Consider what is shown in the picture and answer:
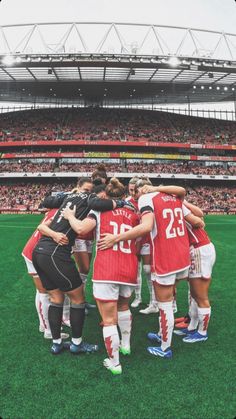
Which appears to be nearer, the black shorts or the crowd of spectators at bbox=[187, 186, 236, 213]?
the black shorts

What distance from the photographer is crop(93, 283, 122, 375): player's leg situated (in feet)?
9.50

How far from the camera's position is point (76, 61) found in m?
28.9

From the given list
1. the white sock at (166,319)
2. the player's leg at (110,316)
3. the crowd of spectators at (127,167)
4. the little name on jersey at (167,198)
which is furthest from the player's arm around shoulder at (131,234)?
the crowd of spectators at (127,167)

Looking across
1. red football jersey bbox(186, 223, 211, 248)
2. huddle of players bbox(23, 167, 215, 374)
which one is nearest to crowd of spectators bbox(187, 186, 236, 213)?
red football jersey bbox(186, 223, 211, 248)

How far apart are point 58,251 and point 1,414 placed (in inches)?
61.7

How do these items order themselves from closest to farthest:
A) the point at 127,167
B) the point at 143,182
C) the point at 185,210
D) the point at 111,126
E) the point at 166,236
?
the point at 166,236 < the point at 185,210 < the point at 143,182 < the point at 127,167 < the point at 111,126

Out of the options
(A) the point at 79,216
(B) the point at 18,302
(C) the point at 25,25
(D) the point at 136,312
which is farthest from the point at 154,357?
(C) the point at 25,25

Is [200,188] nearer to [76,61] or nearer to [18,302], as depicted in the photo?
[76,61]

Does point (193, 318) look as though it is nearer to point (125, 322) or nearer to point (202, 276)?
point (202, 276)

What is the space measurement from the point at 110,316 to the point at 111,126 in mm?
45607

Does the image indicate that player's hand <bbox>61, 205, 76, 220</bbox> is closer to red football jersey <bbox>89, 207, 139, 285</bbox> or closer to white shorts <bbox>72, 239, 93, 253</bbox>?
red football jersey <bbox>89, 207, 139, 285</bbox>

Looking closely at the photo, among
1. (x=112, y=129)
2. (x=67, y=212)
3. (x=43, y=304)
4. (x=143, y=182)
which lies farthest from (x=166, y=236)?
(x=112, y=129)

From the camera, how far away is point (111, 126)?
151 feet

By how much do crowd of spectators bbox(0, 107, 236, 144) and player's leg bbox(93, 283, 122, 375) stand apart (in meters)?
41.4
